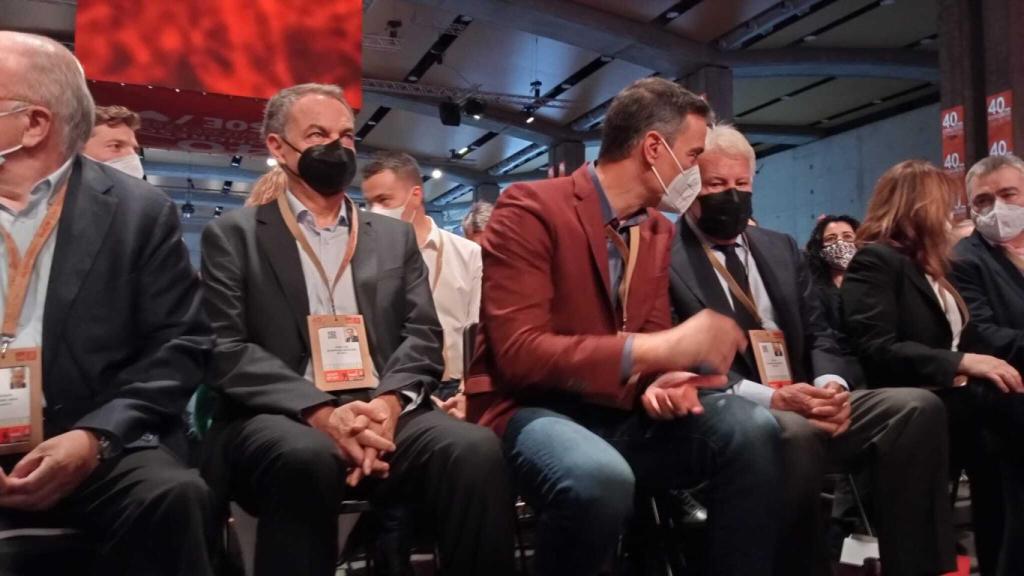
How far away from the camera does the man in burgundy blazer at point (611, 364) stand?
183cm

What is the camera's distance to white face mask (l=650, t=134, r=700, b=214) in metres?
2.32

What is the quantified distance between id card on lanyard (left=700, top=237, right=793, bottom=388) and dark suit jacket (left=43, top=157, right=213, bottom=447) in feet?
4.99

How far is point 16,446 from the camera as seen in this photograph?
5.53 feet

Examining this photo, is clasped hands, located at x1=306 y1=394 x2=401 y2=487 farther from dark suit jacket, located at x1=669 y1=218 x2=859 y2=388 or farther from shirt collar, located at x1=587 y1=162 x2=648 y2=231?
dark suit jacket, located at x1=669 y1=218 x2=859 y2=388

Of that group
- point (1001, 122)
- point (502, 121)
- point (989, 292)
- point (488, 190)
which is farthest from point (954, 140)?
point (488, 190)

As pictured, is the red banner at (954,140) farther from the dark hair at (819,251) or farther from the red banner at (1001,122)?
the dark hair at (819,251)

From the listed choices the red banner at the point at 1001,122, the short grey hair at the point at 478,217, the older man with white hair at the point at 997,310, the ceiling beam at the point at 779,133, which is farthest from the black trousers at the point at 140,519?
the ceiling beam at the point at 779,133

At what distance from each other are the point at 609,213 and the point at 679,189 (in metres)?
0.25

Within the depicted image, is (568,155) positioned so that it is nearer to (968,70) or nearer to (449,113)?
(449,113)

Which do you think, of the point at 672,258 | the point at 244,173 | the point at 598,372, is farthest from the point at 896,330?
the point at 244,173

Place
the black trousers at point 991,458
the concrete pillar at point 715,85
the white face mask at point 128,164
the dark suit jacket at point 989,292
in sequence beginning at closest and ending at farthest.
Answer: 1. the black trousers at point 991,458
2. the dark suit jacket at point 989,292
3. the white face mask at point 128,164
4. the concrete pillar at point 715,85

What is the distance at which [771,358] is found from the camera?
8.41ft

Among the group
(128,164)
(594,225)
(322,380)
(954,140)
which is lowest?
(322,380)

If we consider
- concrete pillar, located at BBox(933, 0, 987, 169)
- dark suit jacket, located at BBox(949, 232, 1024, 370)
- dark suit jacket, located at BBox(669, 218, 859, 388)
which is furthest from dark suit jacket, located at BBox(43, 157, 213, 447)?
concrete pillar, located at BBox(933, 0, 987, 169)
